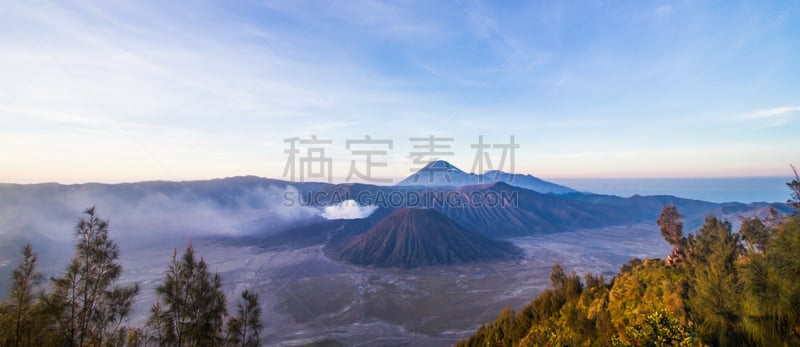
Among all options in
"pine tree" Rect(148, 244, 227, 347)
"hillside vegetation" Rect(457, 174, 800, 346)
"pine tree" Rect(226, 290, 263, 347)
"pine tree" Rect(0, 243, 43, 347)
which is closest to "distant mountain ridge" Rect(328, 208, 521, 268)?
"hillside vegetation" Rect(457, 174, 800, 346)

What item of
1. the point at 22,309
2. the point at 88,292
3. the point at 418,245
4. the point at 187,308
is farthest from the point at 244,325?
the point at 418,245

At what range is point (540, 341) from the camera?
1106 cm

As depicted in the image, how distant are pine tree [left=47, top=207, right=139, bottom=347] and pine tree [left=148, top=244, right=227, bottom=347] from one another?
140 centimetres

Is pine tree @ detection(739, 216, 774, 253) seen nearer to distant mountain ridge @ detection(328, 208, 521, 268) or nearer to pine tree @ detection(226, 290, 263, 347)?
pine tree @ detection(226, 290, 263, 347)

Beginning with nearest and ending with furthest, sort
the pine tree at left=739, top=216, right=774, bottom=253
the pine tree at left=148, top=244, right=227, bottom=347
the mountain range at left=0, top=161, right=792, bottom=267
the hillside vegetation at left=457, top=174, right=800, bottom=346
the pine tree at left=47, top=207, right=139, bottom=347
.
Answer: the hillside vegetation at left=457, top=174, right=800, bottom=346
the pine tree at left=47, top=207, right=139, bottom=347
the pine tree at left=148, top=244, right=227, bottom=347
the pine tree at left=739, top=216, right=774, bottom=253
the mountain range at left=0, top=161, right=792, bottom=267

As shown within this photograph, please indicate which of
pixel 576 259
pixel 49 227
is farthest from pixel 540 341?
pixel 49 227

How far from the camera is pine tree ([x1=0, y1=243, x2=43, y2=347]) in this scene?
9016 mm

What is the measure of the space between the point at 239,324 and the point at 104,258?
17.3ft

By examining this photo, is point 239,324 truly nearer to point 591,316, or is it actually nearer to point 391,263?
point 591,316

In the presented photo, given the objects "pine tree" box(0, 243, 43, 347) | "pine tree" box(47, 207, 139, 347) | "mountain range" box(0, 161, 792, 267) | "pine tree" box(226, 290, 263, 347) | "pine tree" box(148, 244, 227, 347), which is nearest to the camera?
"pine tree" box(0, 243, 43, 347)

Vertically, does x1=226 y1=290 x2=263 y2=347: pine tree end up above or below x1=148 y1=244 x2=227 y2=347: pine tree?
below

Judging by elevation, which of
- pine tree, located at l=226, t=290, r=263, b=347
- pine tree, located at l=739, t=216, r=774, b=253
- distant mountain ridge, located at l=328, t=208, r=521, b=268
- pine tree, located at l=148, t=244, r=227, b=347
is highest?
pine tree, located at l=739, t=216, r=774, b=253

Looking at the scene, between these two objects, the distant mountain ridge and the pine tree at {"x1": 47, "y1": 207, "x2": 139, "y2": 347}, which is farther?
the distant mountain ridge

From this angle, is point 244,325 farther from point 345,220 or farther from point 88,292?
point 345,220
